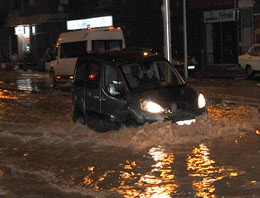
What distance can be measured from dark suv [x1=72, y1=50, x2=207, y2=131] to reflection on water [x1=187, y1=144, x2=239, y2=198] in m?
1.13

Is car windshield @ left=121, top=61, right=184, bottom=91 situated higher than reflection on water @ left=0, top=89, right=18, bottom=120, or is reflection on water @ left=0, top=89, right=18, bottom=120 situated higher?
car windshield @ left=121, top=61, right=184, bottom=91

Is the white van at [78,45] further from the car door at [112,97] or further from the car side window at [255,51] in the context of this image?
the car door at [112,97]

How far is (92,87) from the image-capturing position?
11.7 metres

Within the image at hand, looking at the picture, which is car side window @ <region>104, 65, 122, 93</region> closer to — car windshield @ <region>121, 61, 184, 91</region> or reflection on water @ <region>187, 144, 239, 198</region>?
car windshield @ <region>121, 61, 184, 91</region>

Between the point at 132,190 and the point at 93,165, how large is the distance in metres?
1.85

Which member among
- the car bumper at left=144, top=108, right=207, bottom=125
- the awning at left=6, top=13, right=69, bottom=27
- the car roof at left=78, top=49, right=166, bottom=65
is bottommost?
the car bumper at left=144, top=108, right=207, bottom=125

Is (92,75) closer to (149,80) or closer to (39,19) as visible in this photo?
(149,80)

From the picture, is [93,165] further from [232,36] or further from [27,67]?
[27,67]

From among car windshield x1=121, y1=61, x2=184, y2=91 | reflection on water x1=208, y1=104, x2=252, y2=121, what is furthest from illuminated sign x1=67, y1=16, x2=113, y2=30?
car windshield x1=121, y1=61, x2=184, y2=91

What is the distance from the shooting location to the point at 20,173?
900 cm

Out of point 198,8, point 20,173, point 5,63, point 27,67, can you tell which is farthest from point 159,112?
point 5,63

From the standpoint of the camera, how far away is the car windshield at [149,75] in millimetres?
11297

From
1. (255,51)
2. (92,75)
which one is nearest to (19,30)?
(255,51)

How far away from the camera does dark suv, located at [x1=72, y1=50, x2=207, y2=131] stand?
10.7 metres
